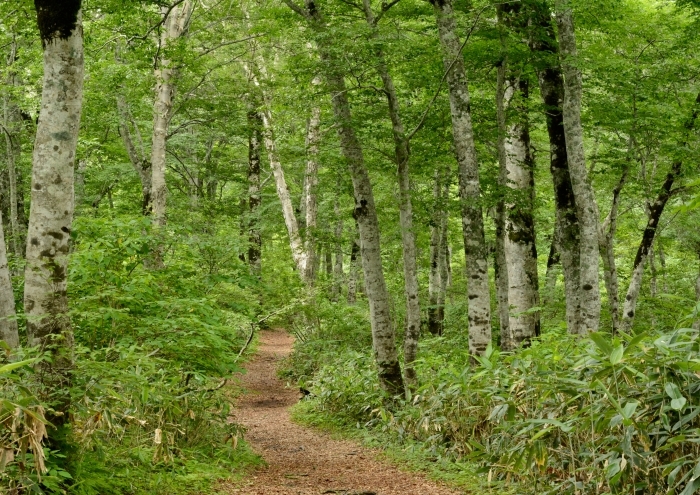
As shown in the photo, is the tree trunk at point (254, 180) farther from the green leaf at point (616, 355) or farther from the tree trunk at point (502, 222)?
the green leaf at point (616, 355)

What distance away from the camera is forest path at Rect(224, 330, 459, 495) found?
19.9 feet

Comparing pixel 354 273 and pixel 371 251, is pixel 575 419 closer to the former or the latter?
pixel 371 251

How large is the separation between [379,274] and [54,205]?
5.88 meters

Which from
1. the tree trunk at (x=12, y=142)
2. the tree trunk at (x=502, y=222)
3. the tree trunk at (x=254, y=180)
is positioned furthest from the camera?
the tree trunk at (x=254, y=180)

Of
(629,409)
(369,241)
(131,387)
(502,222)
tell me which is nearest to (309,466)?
(131,387)

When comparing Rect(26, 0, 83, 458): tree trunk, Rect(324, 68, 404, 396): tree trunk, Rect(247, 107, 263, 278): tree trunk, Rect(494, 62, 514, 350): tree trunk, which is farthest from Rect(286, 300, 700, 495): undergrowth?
Rect(247, 107, 263, 278): tree trunk

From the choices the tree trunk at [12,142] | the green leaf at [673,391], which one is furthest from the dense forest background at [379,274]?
the tree trunk at [12,142]

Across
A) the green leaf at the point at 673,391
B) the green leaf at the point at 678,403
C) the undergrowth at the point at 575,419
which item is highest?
the green leaf at the point at 673,391

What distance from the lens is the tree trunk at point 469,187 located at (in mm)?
8281

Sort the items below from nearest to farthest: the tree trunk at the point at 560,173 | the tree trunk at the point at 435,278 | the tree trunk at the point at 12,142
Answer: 1. the tree trunk at the point at 560,173
2. the tree trunk at the point at 12,142
3. the tree trunk at the point at 435,278

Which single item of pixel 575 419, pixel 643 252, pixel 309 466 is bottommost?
pixel 309 466

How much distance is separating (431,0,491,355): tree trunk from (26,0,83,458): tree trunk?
534cm

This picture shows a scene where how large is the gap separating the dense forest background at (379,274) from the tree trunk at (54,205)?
2 cm

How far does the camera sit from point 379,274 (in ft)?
31.1
